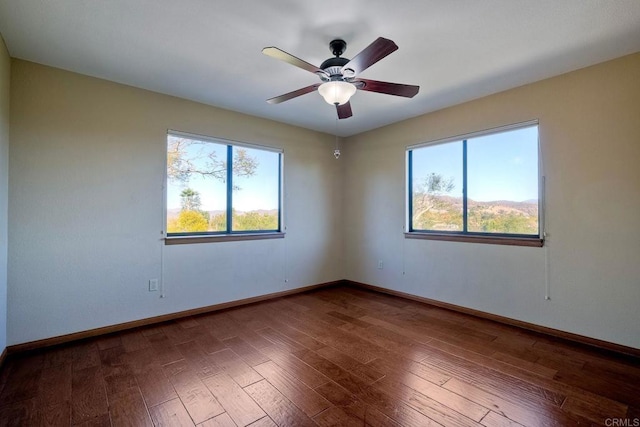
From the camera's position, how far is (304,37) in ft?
7.39

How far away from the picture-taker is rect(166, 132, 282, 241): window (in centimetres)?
346

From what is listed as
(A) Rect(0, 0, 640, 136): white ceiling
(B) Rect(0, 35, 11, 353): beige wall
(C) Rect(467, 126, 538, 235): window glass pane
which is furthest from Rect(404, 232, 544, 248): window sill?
(B) Rect(0, 35, 11, 353): beige wall

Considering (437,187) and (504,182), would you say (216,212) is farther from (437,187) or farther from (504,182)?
(504,182)

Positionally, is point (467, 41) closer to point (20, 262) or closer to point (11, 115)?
point (11, 115)

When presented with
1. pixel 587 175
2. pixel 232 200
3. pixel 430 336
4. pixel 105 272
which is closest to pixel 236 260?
pixel 232 200

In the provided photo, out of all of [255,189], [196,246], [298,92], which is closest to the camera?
[298,92]

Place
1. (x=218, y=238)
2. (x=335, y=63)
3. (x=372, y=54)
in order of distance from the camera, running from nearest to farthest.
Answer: (x=372, y=54), (x=335, y=63), (x=218, y=238)

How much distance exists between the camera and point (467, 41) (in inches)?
91.2

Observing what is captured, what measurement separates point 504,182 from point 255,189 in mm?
3124

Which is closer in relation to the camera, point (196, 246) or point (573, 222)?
point (573, 222)

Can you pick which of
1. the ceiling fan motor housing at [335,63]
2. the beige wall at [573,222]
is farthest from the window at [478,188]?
the ceiling fan motor housing at [335,63]

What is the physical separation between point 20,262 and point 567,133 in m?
5.17

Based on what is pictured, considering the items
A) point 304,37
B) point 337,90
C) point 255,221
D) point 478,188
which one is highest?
point 304,37

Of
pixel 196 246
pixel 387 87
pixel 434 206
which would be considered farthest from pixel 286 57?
pixel 434 206
